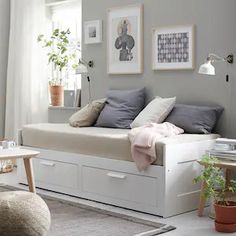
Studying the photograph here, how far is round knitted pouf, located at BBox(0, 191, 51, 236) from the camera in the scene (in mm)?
2855

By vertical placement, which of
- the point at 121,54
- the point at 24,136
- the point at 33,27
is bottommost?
the point at 24,136

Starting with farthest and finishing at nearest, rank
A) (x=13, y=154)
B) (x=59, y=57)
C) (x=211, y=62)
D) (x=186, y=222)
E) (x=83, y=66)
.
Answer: (x=59, y=57) < (x=83, y=66) < (x=211, y=62) < (x=13, y=154) < (x=186, y=222)

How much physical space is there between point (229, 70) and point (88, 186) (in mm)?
1579

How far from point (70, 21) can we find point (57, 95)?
0.94 m

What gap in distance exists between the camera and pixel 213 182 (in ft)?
11.6

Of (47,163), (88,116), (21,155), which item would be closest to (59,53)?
(88,116)

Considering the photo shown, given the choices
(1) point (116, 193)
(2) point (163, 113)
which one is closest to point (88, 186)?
(1) point (116, 193)

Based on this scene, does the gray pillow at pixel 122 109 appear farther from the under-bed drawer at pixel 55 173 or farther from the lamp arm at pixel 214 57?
the lamp arm at pixel 214 57

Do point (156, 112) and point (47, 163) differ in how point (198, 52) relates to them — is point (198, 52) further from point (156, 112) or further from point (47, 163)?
point (47, 163)

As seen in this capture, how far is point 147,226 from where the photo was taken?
355 cm

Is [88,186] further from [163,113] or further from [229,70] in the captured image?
[229,70]

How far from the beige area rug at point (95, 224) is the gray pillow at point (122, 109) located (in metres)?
1.02

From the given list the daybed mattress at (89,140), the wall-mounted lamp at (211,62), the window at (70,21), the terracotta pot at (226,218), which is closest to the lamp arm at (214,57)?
the wall-mounted lamp at (211,62)

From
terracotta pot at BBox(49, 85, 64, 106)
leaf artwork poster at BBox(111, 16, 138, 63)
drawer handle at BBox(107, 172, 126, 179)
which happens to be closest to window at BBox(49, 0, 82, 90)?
terracotta pot at BBox(49, 85, 64, 106)
